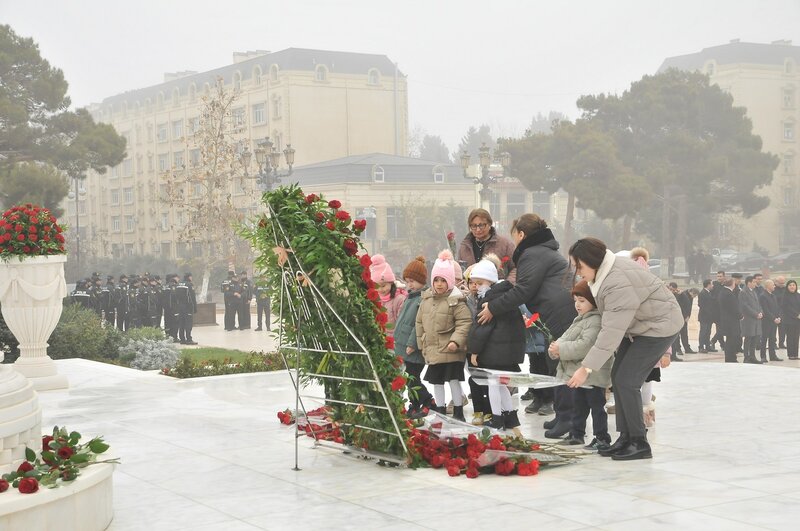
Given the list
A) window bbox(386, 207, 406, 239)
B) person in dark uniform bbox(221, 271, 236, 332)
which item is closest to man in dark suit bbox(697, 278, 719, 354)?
person in dark uniform bbox(221, 271, 236, 332)

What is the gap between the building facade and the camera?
5084 cm

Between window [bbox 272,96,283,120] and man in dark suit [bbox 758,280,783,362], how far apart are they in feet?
115

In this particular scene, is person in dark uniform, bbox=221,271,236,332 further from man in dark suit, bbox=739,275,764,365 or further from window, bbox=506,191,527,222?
window, bbox=506,191,527,222

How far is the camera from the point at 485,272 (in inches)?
277

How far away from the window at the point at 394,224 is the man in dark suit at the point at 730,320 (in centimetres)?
2923

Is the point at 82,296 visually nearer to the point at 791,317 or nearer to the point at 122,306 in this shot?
the point at 122,306

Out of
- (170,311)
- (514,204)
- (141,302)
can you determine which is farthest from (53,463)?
(514,204)

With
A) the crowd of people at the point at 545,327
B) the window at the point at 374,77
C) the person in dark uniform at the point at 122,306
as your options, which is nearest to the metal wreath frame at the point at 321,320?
the crowd of people at the point at 545,327

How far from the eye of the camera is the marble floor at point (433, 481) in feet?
15.8

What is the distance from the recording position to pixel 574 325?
21.6 ft

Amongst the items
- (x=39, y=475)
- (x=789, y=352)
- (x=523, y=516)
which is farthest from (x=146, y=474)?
(x=789, y=352)

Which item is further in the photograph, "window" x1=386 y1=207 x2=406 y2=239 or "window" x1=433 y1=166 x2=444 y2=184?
"window" x1=433 y1=166 x2=444 y2=184

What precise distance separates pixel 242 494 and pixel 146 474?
894 mm

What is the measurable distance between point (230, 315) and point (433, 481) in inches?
844
